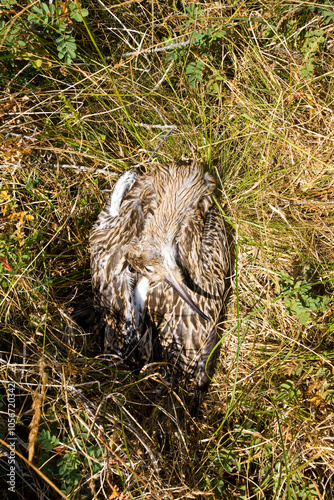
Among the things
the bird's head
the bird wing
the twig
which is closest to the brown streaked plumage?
the bird wing

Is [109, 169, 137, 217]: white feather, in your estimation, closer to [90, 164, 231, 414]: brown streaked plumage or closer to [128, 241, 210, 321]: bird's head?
[90, 164, 231, 414]: brown streaked plumage

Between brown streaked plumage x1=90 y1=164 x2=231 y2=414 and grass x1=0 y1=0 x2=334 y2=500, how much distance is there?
191 millimetres

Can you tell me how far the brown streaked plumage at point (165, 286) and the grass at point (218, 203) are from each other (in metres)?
0.19

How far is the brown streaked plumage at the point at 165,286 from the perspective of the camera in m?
2.88

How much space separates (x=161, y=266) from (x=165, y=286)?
0.37 metres

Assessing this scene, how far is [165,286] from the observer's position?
9.55 feet

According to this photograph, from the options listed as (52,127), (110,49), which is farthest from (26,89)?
(110,49)

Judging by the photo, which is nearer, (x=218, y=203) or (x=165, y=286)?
(x=165, y=286)

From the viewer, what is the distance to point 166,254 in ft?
8.41

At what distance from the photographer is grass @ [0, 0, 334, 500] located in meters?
2.77

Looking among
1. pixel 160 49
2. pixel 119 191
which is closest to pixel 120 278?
pixel 119 191

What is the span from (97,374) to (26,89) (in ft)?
7.30

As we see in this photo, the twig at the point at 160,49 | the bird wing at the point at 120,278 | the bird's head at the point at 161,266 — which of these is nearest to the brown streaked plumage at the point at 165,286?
the bird wing at the point at 120,278

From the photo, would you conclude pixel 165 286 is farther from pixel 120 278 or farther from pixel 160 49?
pixel 160 49
